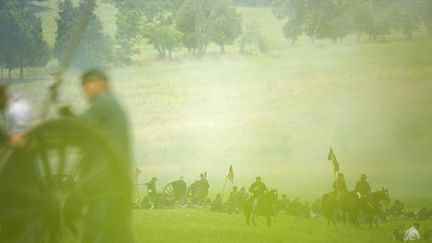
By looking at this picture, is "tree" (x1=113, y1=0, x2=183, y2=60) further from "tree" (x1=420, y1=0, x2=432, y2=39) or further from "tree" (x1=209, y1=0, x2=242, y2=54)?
"tree" (x1=420, y1=0, x2=432, y2=39)

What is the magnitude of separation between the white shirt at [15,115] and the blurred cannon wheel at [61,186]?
1.38m

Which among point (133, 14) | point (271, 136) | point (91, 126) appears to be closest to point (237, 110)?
point (271, 136)

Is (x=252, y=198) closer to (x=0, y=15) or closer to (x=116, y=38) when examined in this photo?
(x=116, y=38)

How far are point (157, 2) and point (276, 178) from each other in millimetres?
4279

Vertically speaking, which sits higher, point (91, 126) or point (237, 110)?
point (91, 126)

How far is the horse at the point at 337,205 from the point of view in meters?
12.0

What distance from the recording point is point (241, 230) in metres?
11.7

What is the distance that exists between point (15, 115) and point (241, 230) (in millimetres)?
6786

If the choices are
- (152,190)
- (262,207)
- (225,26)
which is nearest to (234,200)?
(262,207)

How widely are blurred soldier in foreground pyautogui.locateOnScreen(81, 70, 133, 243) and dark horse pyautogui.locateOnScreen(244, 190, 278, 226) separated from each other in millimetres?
7830

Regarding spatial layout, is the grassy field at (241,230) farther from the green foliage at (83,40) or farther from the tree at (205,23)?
the tree at (205,23)

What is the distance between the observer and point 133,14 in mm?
14836

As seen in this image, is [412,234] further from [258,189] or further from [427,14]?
[427,14]

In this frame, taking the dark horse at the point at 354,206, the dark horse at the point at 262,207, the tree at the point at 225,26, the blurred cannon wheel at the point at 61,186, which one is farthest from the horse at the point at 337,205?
the blurred cannon wheel at the point at 61,186
